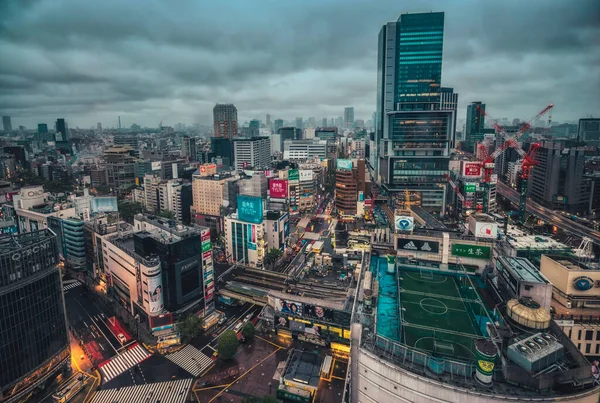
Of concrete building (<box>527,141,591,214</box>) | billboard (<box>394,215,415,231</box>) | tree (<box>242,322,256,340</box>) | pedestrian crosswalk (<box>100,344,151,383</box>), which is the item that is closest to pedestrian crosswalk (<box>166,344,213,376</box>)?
pedestrian crosswalk (<box>100,344,151,383</box>)

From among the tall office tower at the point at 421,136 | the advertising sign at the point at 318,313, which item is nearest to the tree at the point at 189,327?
the advertising sign at the point at 318,313

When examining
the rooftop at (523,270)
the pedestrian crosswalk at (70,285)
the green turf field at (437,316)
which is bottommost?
the pedestrian crosswalk at (70,285)

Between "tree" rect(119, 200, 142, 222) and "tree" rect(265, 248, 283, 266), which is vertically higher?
"tree" rect(119, 200, 142, 222)

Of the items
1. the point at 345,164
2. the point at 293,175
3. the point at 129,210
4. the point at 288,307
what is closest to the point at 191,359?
the point at 288,307

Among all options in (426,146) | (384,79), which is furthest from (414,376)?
(384,79)

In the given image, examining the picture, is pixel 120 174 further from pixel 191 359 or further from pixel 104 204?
pixel 191 359

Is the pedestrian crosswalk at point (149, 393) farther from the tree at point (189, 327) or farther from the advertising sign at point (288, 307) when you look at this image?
the advertising sign at point (288, 307)

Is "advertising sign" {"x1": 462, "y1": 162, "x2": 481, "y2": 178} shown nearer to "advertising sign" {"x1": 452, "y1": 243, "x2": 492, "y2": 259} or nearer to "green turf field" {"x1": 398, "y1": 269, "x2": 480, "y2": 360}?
"advertising sign" {"x1": 452, "y1": 243, "x2": 492, "y2": 259}
